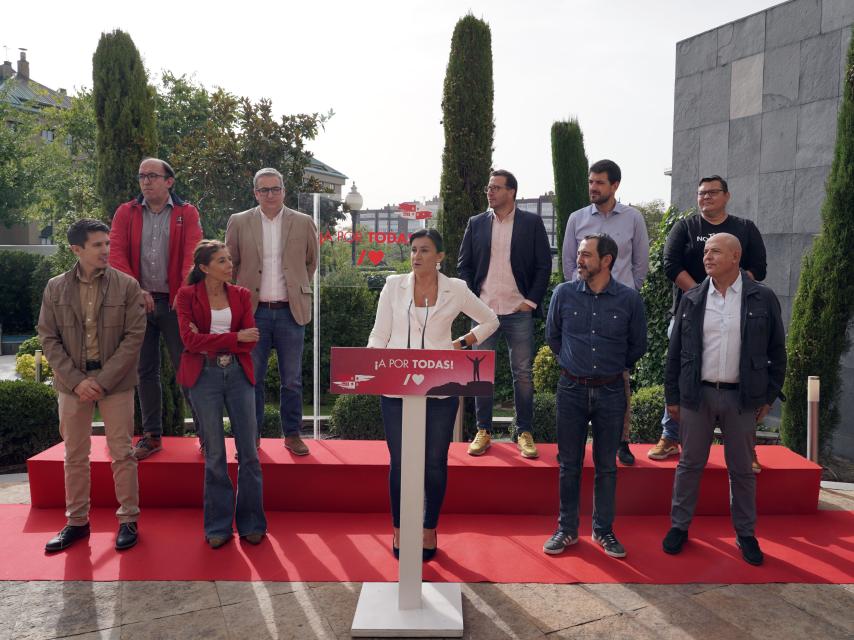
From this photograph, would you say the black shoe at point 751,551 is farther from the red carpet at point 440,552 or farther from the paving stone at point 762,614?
the paving stone at point 762,614

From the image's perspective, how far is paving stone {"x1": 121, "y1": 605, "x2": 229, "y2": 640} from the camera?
3.21 metres

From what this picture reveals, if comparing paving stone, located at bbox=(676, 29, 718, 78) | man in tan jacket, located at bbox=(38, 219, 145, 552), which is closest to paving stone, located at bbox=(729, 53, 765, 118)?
paving stone, located at bbox=(676, 29, 718, 78)

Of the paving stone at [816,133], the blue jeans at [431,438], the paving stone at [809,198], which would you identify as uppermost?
the paving stone at [816,133]

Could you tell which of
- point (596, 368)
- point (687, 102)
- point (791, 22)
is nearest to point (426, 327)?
point (596, 368)

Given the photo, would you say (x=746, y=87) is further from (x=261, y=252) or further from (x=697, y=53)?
(x=261, y=252)

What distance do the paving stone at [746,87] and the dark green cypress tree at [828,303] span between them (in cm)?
225

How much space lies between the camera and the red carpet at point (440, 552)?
384 centimetres

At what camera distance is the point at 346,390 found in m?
3.24

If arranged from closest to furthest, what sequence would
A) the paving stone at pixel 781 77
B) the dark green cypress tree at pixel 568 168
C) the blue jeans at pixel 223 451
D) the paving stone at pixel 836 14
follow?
the blue jeans at pixel 223 451 < the paving stone at pixel 836 14 < the paving stone at pixel 781 77 < the dark green cypress tree at pixel 568 168

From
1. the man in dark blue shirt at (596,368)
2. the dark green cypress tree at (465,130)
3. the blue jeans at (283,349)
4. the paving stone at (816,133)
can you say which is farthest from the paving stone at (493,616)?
the paving stone at (816,133)

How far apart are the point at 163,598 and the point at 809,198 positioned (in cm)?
754

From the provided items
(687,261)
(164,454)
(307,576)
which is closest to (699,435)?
(687,261)

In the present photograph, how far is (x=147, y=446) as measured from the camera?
4.97m

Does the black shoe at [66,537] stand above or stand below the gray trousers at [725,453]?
below
